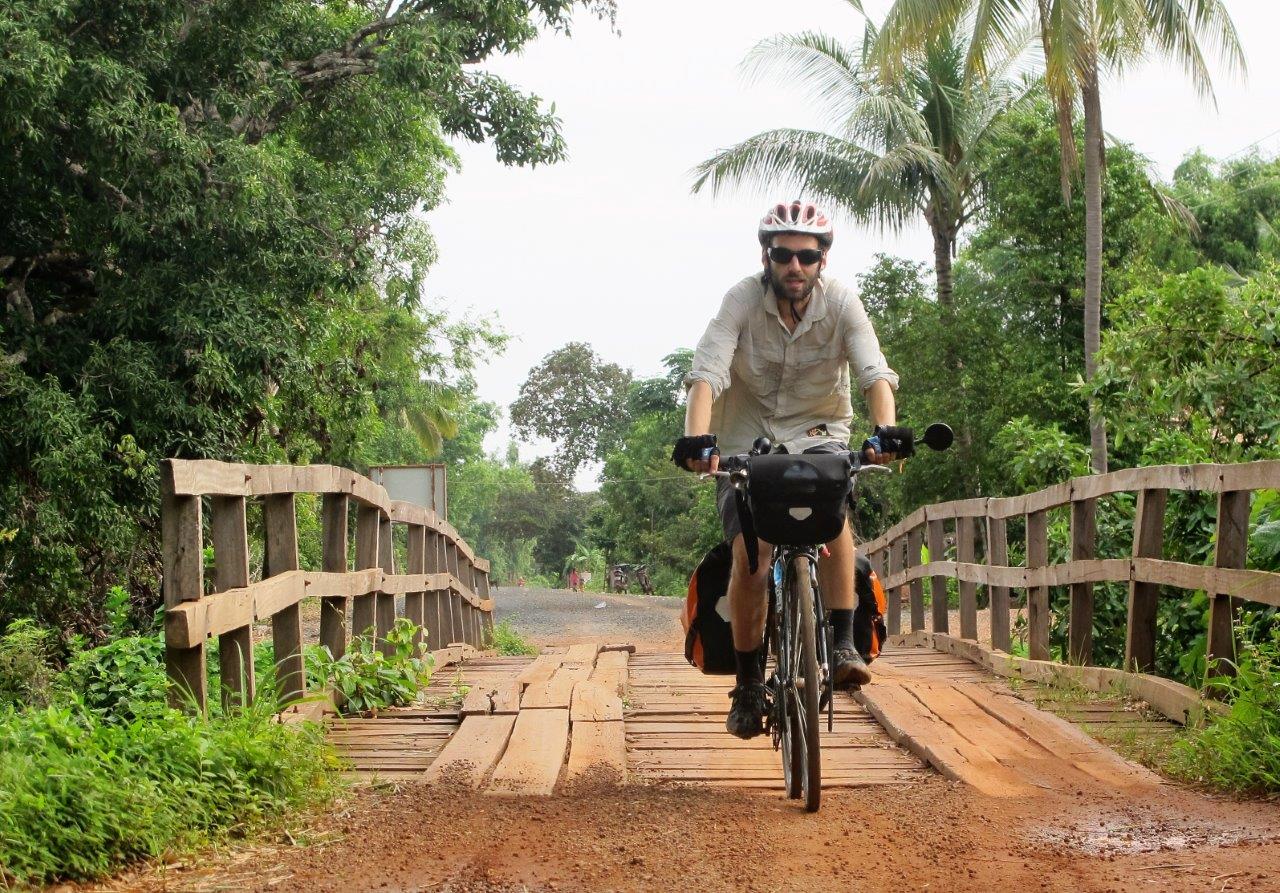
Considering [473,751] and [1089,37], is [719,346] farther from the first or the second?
[1089,37]

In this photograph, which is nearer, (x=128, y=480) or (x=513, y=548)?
(x=128, y=480)

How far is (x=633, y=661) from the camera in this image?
9336mm

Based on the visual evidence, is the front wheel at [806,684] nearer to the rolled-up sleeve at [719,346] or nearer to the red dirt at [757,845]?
the red dirt at [757,845]

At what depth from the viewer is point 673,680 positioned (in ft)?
26.7

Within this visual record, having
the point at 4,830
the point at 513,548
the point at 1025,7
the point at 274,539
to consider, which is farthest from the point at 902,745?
the point at 513,548

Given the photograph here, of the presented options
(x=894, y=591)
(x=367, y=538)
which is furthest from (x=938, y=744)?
(x=894, y=591)

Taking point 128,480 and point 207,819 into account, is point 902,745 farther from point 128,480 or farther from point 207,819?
point 128,480

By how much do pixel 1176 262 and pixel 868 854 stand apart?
93.1 ft

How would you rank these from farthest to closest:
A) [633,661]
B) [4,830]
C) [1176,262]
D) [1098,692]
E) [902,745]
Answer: [1176,262], [633,661], [1098,692], [902,745], [4,830]

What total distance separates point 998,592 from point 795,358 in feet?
15.3

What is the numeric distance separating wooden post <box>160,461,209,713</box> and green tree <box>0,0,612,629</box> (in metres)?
6.92

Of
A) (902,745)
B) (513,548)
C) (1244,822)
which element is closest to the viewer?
(1244,822)

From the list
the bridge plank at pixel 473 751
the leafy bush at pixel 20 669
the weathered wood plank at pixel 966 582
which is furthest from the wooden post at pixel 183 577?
the weathered wood plank at pixel 966 582

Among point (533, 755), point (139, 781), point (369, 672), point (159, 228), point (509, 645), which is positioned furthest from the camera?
point (509, 645)
